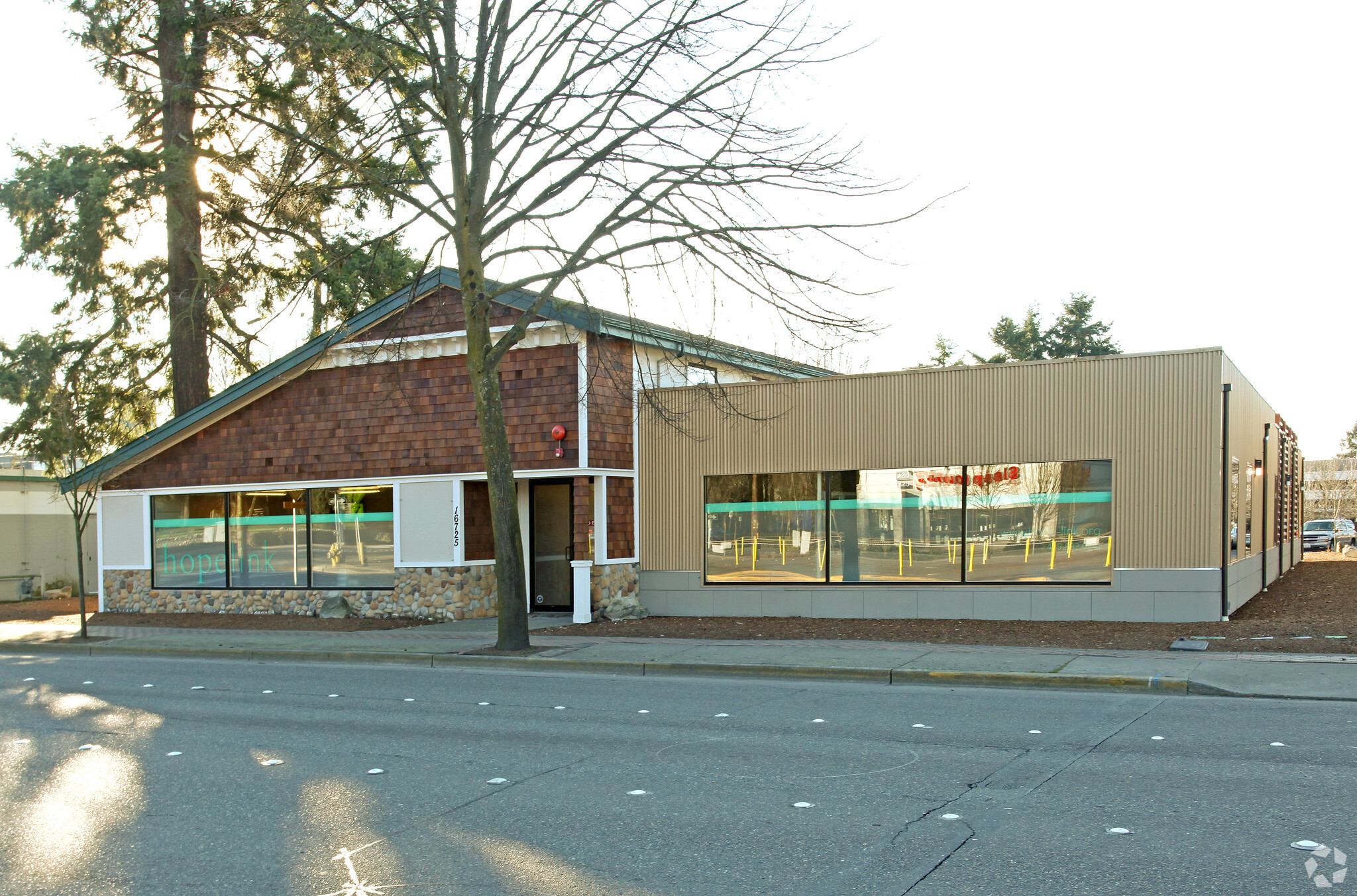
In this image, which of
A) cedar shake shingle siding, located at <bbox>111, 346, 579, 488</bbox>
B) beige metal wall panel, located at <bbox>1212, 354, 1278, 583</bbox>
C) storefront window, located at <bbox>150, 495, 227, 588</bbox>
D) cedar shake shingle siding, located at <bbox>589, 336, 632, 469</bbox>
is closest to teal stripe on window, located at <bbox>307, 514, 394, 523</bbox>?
cedar shake shingle siding, located at <bbox>111, 346, 579, 488</bbox>

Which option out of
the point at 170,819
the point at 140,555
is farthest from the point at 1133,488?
the point at 140,555

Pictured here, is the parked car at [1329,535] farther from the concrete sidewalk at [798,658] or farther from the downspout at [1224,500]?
the concrete sidewalk at [798,658]

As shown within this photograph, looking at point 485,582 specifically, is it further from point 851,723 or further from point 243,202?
point 243,202

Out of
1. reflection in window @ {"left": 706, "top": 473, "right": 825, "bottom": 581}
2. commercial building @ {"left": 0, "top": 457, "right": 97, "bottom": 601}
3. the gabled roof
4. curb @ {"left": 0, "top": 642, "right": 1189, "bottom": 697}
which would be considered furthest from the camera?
commercial building @ {"left": 0, "top": 457, "right": 97, "bottom": 601}

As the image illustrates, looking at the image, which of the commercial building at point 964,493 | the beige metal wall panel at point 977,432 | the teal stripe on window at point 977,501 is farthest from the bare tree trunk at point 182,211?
the teal stripe on window at point 977,501

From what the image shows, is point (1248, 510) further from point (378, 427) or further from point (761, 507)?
point (378, 427)

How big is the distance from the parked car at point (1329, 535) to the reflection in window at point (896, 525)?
32.7 meters

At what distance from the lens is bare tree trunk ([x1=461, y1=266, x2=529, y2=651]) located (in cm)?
1552

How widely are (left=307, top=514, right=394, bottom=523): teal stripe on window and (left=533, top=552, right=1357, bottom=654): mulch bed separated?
179 inches

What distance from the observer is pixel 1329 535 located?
141 ft

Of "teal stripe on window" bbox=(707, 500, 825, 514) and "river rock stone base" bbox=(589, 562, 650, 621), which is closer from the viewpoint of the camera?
"teal stripe on window" bbox=(707, 500, 825, 514)

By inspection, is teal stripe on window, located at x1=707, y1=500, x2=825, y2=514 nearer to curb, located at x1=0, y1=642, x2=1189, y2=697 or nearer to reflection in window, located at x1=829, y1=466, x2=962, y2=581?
reflection in window, located at x1=829, y1=466, x2=962, y2=581

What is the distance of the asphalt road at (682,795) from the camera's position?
5.55m

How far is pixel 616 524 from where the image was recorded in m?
19.0
